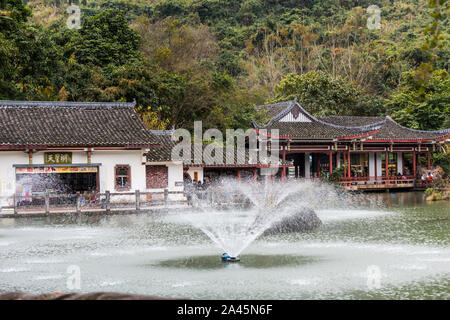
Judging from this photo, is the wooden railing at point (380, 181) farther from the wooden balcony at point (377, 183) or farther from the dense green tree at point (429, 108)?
the dense green tree at point (429, 108)

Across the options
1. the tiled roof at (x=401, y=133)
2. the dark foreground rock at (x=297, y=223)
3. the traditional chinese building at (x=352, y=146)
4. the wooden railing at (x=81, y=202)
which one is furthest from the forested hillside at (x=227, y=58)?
the wooden railing at (x=81, y=202)

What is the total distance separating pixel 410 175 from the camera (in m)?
41.4

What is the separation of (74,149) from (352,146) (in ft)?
64.3

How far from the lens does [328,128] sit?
38844 millimetres

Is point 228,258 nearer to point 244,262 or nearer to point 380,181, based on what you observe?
point 244,262

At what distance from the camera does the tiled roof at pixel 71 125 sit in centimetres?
2598

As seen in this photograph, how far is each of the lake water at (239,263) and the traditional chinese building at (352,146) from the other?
1698cm

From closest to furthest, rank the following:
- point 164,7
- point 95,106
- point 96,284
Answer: point 96,284 → point 95,106 → point 164,7

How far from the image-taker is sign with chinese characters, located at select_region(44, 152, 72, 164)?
26281mm

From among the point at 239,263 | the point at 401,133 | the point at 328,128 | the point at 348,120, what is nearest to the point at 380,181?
the point at 401,133

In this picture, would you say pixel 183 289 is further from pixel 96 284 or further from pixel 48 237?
pixel 48 237

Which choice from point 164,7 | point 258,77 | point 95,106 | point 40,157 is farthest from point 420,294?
point 164,7

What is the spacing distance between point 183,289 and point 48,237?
28.3ft
